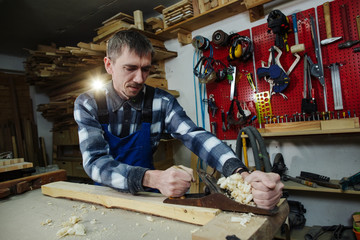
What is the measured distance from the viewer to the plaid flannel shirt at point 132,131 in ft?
3.71

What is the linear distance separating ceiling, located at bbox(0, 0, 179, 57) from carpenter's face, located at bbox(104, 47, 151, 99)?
2.11 metres

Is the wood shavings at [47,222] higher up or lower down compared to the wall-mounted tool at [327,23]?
lower down

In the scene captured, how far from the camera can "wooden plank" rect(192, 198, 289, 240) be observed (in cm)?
67

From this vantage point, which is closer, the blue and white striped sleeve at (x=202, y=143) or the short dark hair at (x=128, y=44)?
the blue and white striped sleeve at (x=202, y=143)

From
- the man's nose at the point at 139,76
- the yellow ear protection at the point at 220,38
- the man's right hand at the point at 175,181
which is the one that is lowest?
the man's right hand at the point at 175,181

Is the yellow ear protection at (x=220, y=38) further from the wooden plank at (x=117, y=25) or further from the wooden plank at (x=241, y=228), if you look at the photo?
the wooden plank at (x=241, y=228)

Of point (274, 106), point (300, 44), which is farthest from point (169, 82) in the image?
point (300, 44)

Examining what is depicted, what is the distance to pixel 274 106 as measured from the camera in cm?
256

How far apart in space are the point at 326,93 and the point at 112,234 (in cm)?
232

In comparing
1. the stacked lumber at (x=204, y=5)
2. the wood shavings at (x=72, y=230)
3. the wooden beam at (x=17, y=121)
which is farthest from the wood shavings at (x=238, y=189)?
the wooden beam at (x=17, y=121)

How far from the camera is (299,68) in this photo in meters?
2.39

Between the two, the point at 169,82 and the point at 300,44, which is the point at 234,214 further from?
the point at 169,82

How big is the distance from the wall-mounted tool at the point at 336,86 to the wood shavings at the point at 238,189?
1781mm

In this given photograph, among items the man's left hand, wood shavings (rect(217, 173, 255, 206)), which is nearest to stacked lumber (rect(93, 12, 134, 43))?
wood shavings (rect(217, 173, 255, 206))
